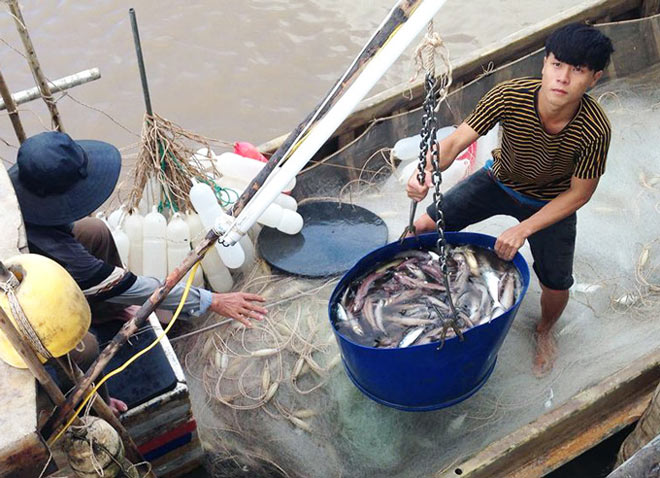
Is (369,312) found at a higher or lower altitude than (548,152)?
lower

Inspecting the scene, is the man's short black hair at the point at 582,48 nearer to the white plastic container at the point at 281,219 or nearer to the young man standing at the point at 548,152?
the young man standing at the point at 548,152

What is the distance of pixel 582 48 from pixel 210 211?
2505 millimetres

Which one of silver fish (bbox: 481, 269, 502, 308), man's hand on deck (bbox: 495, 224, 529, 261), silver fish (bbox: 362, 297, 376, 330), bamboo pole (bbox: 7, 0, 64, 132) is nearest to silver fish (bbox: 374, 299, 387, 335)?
silver fish (bbox: 362, 297, 376, 330)

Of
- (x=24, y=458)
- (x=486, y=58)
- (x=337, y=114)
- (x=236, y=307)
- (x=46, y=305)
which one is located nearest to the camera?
(x=24, y=458)

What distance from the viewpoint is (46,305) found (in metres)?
2.36

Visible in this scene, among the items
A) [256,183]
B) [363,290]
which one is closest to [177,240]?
[363,290]

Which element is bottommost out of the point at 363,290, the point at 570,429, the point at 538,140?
the point at 570,429

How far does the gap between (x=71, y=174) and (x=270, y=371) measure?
1720mm

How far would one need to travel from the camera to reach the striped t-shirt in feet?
11.1

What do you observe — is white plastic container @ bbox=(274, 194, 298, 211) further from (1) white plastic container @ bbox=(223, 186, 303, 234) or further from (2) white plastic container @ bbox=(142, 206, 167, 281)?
(2) white plastic container @ bbox=(142, 206, 167, 281)

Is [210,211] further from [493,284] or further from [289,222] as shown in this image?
[493,284]

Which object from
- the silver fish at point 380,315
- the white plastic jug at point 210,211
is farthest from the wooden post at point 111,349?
the white plastic jug at point 210,211

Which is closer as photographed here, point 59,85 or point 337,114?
point 337,114

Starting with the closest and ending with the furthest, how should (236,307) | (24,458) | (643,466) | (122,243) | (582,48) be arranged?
1. (643,466)
2. (24,458)
3. (582,48)
4. (236,307)
5. (122,243)
